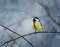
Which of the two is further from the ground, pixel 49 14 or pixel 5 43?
pixel 49 14

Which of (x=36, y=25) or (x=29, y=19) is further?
(x=29, y=19)

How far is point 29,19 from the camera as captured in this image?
2.96m

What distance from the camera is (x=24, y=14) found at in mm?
2994

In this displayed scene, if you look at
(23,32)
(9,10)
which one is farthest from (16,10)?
(23,32)

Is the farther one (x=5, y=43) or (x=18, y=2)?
(x=18, y=2)

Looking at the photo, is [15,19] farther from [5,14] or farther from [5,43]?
[5,43]

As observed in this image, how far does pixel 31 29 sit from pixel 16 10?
31 centimetres

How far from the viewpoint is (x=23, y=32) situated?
2.87 m

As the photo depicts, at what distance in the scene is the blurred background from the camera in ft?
9.27

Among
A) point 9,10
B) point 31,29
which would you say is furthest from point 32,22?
point 9,10

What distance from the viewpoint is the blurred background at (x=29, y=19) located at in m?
2.82

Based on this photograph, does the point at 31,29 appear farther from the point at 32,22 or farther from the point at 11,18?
the point at 11,18

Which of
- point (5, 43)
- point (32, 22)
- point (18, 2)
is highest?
point (18, 2)

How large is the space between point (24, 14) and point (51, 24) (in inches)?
13.0
